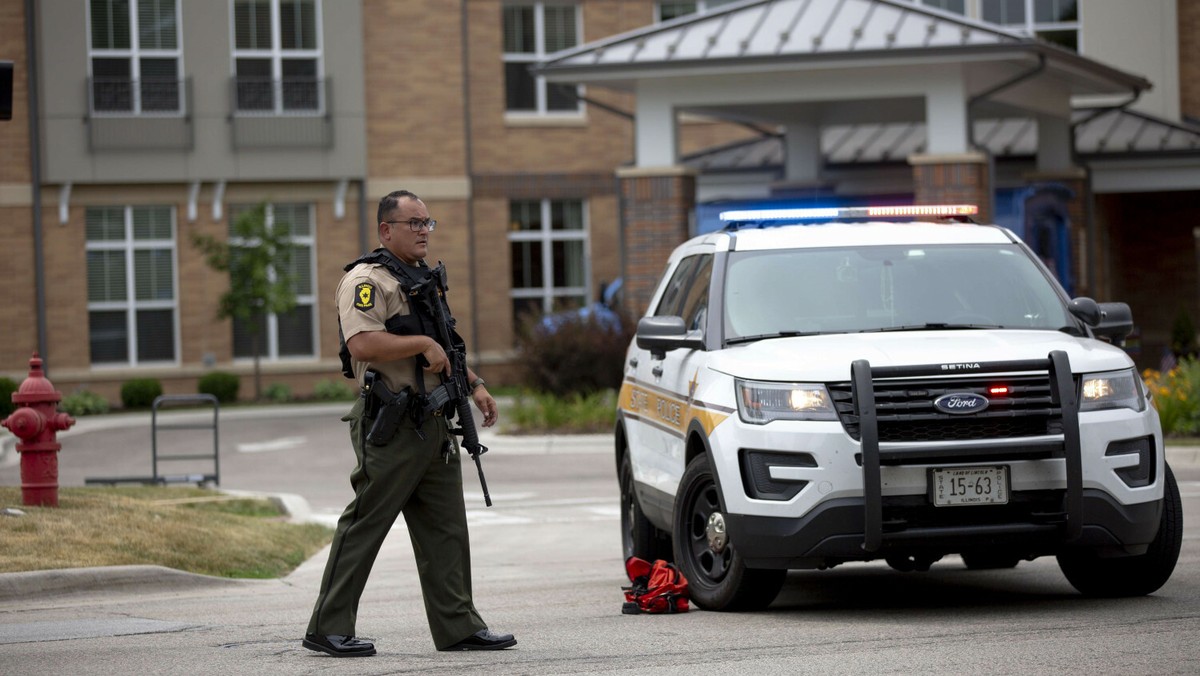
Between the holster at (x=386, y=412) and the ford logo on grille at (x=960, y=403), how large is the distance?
7.64 ft

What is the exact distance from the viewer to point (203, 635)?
813cm

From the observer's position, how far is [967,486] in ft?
25.0

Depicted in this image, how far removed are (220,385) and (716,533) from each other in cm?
2289

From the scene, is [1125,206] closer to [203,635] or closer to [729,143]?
[729,143]

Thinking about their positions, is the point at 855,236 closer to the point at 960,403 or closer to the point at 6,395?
the point at 960,403

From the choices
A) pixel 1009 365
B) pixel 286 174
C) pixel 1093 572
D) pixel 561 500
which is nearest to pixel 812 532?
pixel 1009 365

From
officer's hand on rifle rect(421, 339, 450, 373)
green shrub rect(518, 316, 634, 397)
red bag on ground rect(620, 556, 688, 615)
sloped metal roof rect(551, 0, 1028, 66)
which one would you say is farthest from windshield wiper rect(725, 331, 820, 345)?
green shrub rect(518, 316, 634, 397)

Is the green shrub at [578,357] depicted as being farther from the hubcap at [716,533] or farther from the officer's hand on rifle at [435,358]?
the officer's hand on rifle at [435,358]

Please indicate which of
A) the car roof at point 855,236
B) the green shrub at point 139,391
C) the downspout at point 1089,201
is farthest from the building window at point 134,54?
the car roof at point 855,236

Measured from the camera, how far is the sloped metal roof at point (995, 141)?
2789 cm

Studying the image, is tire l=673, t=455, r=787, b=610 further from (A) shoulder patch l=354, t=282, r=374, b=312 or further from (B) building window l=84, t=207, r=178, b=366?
(B) building window l=84, t=207, r=178, b=366

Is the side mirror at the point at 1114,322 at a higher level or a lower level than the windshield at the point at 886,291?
lower

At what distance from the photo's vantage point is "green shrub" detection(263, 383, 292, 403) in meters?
30.2

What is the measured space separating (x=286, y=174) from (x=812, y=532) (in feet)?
80.5
